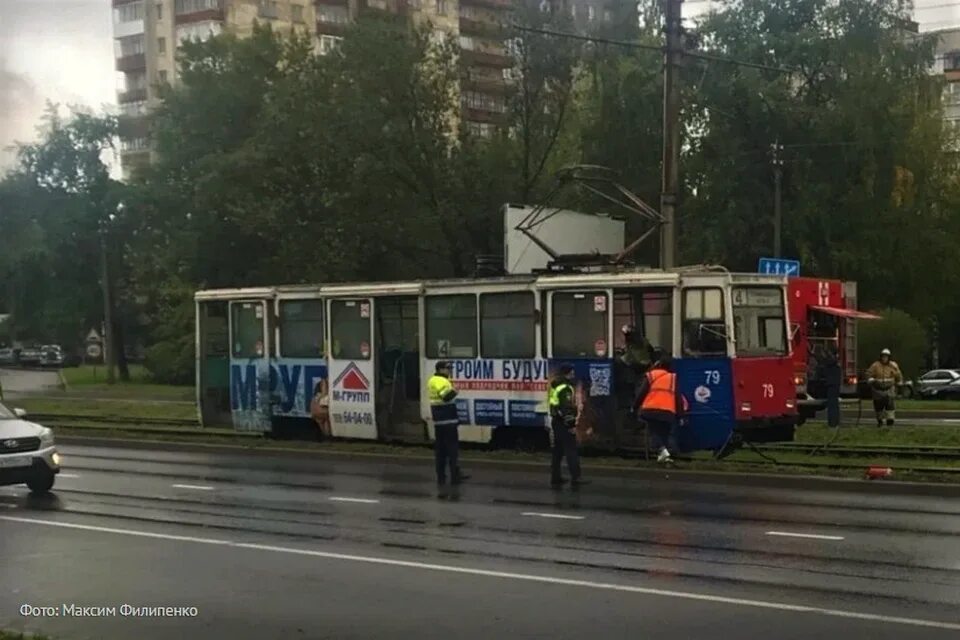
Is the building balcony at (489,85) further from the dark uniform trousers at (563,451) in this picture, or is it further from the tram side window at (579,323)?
the dark uniform trousers at (563,451)

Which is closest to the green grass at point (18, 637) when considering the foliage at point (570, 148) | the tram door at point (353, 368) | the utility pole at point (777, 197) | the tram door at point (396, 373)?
the tram door at point (396, 373)

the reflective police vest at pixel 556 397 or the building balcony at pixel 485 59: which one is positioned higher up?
the building balcony at pixel 485 59

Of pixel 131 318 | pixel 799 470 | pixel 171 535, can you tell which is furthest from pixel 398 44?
pixel 131 318

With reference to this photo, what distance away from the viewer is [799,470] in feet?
59.3

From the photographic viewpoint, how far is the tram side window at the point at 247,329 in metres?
26.1

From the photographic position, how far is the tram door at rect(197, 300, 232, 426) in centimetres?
2727

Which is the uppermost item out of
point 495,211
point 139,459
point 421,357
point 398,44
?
point 398,44

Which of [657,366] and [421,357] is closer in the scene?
[657,366]

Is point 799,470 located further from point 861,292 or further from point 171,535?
point 861,292

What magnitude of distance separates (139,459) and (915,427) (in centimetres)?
1375

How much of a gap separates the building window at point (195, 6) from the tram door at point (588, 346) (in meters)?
63.9

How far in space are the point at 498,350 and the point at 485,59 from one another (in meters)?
22.5

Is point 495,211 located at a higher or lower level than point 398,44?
lower

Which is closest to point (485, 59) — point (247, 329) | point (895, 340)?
point (895, 340)
